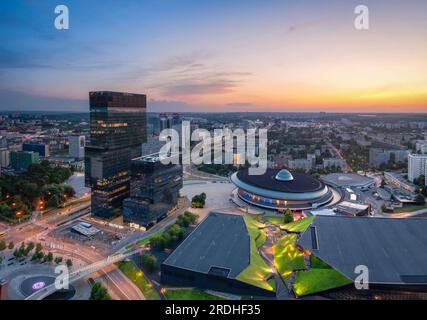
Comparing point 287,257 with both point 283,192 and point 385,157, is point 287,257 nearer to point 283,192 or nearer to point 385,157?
point 283,192

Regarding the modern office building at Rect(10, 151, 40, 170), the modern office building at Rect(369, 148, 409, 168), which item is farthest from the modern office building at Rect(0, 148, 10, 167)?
the modern office building at Rect(369, 148, 409, 168)

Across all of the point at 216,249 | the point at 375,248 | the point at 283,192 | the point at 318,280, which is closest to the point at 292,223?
the point at 283,192

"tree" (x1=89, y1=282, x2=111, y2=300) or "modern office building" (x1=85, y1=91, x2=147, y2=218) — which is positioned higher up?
"modern office building" (x1=85, y1=91, x2=147, y2=218)

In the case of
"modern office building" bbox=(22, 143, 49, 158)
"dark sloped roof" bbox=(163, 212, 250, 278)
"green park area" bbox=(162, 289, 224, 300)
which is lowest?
"green park area" bbox=(162, 289, 224, 300)

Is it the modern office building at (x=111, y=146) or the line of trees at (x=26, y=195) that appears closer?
the modern office building at (x=111, y=146)

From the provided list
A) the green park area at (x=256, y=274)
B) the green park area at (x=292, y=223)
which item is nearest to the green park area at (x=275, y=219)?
the green park area at (x=292, y=223)

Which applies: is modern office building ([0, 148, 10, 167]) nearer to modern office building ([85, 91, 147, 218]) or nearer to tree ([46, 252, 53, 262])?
modern office building ([85, 91, 147, 218])

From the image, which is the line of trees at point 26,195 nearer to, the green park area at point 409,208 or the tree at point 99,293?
the tree at point 99,293
